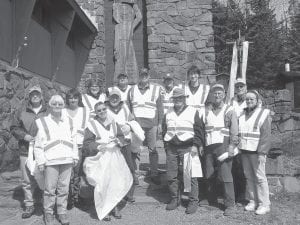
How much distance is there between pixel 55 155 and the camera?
4359 millimetres

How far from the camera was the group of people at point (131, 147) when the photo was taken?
4562 mm

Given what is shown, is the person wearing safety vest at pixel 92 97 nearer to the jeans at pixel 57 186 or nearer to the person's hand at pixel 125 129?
the person's hand at pixel 125 129

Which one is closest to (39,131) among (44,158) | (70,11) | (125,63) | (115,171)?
(44,158)

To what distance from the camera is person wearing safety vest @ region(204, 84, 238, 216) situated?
495 cm

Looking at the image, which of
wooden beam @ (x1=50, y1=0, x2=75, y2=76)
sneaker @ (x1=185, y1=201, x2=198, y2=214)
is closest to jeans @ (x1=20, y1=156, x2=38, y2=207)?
sneaker @ (x1=185, y1=201, x2=198, y2=214)

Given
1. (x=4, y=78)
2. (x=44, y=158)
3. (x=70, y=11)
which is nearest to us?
(x=44, y=158)

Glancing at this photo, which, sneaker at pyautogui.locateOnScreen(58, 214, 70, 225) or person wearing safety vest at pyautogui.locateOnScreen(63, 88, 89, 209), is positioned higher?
person wearing safety vest at pyautogui.locateOnScreen(63, 88, 89, 209)

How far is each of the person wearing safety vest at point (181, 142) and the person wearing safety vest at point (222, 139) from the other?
0.15 meters

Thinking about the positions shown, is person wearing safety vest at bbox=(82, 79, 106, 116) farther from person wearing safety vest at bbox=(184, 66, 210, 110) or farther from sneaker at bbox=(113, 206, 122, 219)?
sneaker at bbox=(113, 206, 122, 219)

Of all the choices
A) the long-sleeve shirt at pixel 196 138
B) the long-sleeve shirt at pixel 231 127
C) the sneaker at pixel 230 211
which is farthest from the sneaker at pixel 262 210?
the long-sleeve shirt at pixel 196 138

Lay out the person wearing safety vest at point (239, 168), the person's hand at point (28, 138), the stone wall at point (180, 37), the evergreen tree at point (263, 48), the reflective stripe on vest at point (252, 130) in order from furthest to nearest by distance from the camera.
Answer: the evergreen tree at point (263, 48), the stone wall at point (180, 37), the person wearing safety vest at point (239, 168), the reflective stripe on vest at point (252, 130), the person's hand at point (28, 138)

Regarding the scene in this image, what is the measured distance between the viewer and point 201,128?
5.08m

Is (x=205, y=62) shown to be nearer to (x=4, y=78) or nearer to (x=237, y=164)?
(x=237, y=164)

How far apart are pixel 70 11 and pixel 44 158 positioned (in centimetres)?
504
